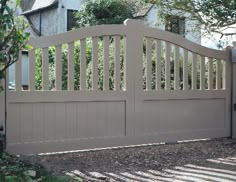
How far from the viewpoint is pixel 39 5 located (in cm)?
2211

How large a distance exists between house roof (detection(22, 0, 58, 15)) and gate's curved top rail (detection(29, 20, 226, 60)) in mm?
14954

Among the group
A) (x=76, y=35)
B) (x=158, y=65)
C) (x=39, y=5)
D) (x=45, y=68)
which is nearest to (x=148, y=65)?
(x=158, y=65)

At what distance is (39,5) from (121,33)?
16.8 metres

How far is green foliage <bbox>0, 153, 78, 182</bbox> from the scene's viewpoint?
158 inches

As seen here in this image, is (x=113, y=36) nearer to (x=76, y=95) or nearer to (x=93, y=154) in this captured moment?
(x=76, y=95)

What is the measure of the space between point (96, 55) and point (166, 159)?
1893 millimetres

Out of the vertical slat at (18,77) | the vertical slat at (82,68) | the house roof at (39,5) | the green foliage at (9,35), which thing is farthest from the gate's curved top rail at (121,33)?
the house roof at (39,5)

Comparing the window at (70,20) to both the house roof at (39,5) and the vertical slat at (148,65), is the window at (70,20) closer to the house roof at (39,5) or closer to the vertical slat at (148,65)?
the house roof at (39,5)

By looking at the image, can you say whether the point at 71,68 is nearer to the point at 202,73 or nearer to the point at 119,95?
the point at 119,95

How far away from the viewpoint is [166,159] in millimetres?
5758

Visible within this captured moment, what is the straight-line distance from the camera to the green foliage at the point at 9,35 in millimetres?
4184

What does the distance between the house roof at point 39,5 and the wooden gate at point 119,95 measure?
14.1 m

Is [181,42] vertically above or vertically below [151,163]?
above

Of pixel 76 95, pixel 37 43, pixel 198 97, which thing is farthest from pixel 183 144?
pixel 37 43
